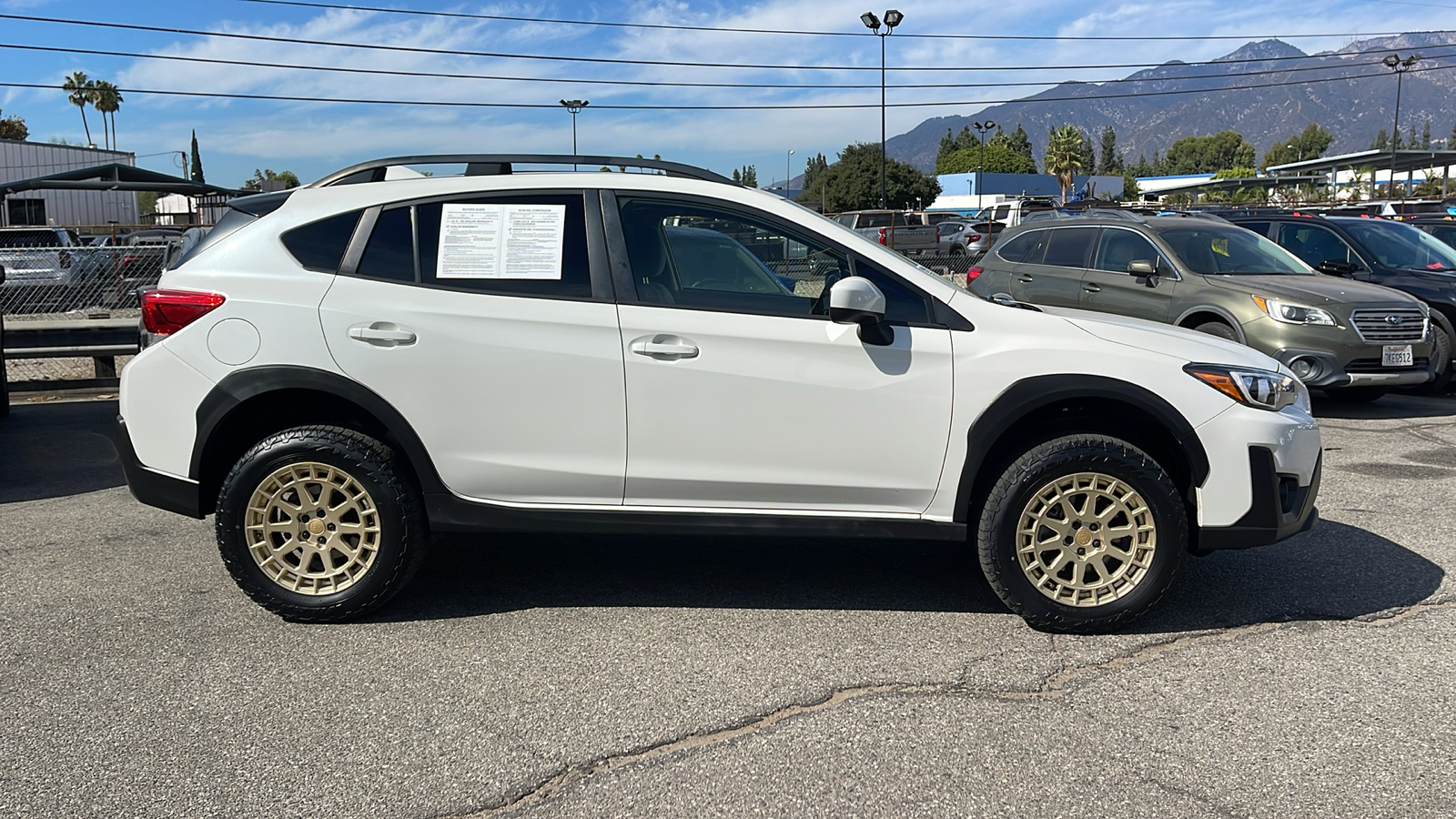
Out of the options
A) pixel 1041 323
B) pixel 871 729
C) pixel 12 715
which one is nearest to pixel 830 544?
pixel 1041 323

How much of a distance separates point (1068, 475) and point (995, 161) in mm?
129537

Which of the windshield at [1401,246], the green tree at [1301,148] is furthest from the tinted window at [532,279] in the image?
the green tree at [1301,148]

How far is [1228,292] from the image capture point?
894cm

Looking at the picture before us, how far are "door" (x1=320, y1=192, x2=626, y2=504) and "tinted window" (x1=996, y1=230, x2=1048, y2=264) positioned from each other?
7.30m

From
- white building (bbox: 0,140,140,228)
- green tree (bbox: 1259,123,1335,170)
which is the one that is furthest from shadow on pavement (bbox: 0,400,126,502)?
green tree (bbox: 1259,123,1335,170)

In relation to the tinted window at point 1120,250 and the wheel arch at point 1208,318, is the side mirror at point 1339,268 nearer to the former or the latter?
the tinted window at point 1120,250

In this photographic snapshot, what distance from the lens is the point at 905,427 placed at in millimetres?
4094

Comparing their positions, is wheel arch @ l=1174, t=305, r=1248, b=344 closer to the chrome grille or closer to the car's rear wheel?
the chrome grille

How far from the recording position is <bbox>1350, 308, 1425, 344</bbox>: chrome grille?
344 inches

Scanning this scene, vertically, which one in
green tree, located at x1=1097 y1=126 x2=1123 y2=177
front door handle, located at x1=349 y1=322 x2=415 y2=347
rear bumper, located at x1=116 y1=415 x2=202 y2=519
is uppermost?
green tree, located at x1=1097 y1=126 x2=1123 y2=177

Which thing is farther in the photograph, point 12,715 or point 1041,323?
point 1041,323

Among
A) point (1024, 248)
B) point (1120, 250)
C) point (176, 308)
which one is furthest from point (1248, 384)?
point (1024, 248)

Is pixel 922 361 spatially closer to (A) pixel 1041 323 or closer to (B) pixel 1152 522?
(A) pixel 1041 323

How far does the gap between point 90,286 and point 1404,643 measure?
1584 cm
